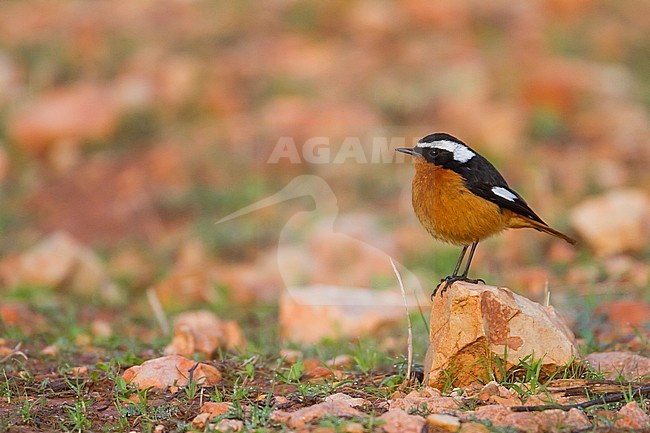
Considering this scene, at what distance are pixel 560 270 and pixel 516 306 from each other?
375cm

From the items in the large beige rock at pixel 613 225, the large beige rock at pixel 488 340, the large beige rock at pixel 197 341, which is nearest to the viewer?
the large beige rock at pixel 488 340

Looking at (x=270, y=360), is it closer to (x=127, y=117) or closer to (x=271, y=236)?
(x=271, y=236)

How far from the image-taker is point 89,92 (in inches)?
494

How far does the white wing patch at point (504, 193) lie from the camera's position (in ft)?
17.4

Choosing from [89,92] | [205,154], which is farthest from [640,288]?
[89,92]

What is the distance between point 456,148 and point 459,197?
33 cm

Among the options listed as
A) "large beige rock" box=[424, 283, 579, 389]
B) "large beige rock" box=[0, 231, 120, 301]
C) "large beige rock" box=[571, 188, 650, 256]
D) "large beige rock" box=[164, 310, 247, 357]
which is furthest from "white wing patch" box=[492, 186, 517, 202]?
"large beige rock" box=[0, 231, 120, 301]

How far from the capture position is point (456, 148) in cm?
539

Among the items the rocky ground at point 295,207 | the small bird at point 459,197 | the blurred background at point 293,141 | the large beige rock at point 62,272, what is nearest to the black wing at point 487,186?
the small bird at point 459,197

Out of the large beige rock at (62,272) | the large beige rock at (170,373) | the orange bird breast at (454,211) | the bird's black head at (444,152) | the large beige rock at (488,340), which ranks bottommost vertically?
the large beige rock at (62,272)

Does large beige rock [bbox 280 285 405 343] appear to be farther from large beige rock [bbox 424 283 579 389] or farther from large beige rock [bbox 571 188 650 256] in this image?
large beige rock [bbox 571 188 650 256]

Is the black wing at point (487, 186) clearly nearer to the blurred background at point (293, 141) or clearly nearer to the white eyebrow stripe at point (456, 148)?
the white eyebrow stripe at point (456, 148)

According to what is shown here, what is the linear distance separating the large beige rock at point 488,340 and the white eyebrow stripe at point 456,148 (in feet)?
3.31

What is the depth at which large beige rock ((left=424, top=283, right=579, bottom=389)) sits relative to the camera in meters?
4.56
